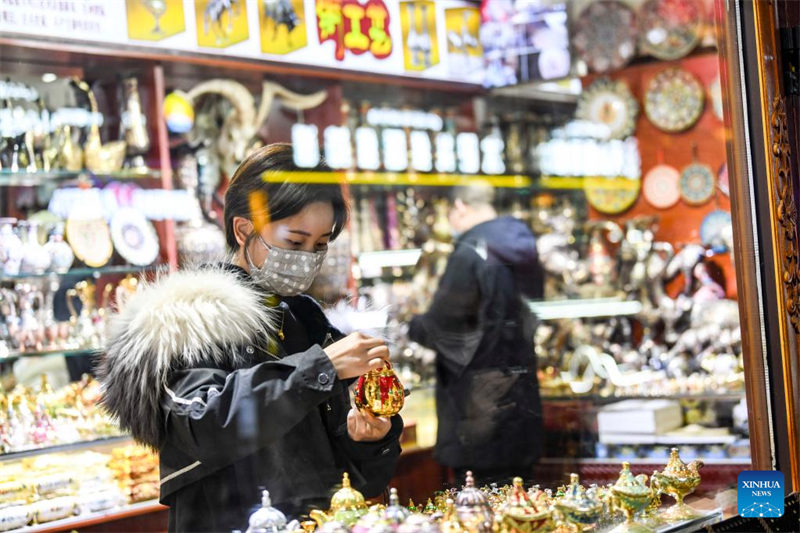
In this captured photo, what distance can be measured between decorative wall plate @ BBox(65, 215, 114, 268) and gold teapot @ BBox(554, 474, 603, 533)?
2067 mm

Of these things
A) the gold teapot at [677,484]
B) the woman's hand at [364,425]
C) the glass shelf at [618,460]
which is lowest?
the glass shelf at [618,460]

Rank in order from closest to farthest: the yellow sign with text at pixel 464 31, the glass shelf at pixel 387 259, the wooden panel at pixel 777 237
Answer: the wooden panel at pixel 777 237
the glass shelf at pixel 387 259
the yellow sign with text at pixel 464 31

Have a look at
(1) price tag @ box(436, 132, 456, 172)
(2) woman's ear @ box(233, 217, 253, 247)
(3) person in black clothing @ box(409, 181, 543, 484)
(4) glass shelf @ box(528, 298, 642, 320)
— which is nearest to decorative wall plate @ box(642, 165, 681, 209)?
(4) glass shelf @ box(528, 298, 642, 320)

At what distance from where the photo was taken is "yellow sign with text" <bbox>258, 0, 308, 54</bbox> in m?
3.04

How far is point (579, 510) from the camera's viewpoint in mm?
2100

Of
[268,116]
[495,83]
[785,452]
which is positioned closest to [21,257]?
[268,116]

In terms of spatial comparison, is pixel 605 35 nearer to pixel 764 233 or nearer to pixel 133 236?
pixel 133 236

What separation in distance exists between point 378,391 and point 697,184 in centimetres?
379

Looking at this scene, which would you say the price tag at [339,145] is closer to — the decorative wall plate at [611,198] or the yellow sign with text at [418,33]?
the yellow sign with text at [418,33]

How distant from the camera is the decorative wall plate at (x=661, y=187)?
18.2ft

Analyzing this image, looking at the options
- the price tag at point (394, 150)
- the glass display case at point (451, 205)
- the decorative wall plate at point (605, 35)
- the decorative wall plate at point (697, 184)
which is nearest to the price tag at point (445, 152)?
the glass display case at point (451, 205)

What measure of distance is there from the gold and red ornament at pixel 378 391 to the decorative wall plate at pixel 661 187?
3.79m

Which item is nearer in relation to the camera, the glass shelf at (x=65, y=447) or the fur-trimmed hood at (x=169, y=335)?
the fur-trimmed hood at (x=169, y=335)

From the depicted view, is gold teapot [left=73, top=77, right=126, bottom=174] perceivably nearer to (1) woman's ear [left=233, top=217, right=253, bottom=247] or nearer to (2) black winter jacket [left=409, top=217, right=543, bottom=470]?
(2) black winter jacket [left=409, top=217, right=543, bottom=470]
